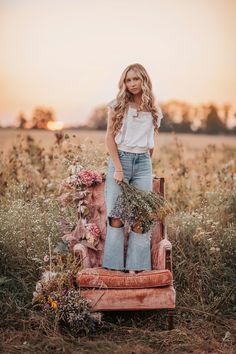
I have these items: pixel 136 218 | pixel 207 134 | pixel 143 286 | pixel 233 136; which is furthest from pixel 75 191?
pixel 233 136

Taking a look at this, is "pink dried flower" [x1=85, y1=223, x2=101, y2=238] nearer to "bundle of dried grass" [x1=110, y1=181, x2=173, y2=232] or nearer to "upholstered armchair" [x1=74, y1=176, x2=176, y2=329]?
"bundle of dried grass" [x1=110, y1=181, x2=173, y2=232]

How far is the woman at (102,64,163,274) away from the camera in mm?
4809

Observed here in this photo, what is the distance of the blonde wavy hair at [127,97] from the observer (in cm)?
476

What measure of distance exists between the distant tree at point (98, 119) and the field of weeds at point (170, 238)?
1.29 m

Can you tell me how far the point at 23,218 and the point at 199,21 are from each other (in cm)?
481

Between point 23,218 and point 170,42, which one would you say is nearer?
point 23,218

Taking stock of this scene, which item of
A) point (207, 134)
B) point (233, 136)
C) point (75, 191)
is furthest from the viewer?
point (233, 136)

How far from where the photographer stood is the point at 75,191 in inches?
202

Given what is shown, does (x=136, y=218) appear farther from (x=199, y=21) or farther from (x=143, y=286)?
(x=199, y=21)

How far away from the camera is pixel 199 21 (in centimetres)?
877

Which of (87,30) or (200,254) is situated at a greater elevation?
(87,30)

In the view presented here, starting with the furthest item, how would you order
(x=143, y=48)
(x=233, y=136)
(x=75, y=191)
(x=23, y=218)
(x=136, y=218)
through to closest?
(x=233, y=136)
(x=143, y=48)
(x=23, y=218)
(x=75, y=191)
(x=136, y=218)

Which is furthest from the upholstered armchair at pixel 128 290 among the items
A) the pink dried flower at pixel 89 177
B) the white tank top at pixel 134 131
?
the white tank top at pixel 134 131

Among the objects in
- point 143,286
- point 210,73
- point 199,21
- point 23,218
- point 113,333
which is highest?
point 199,21
